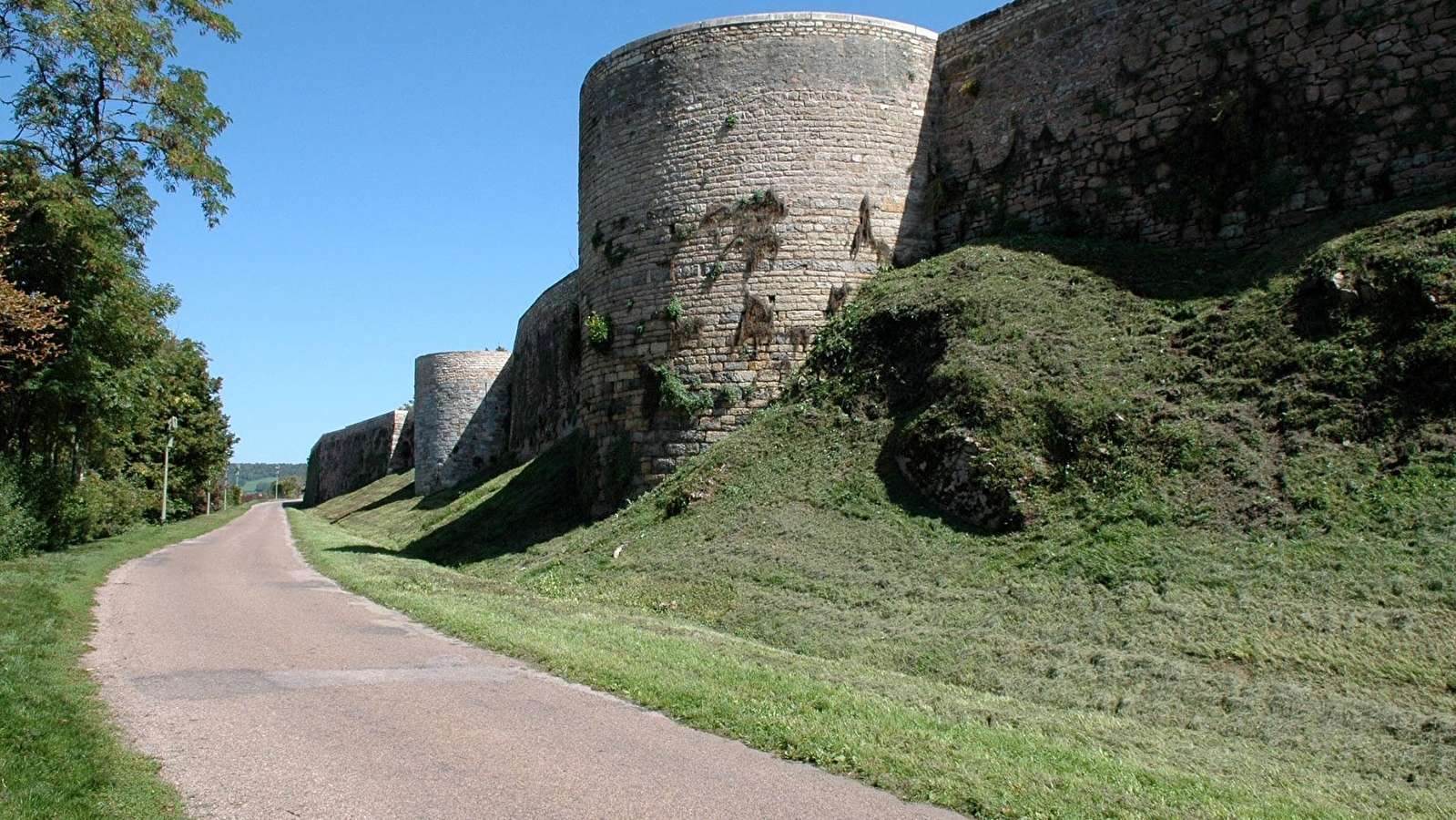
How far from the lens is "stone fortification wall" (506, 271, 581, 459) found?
3378 centimetres

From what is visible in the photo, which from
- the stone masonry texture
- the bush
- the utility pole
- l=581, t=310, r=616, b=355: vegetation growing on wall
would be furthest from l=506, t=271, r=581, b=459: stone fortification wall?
the bush

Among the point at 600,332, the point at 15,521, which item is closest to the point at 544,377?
the point at 600,332

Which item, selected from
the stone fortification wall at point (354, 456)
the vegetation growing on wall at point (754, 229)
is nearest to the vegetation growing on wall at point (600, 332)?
the vegetation growing on wall at point (754, 229)

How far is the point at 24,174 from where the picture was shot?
661 inches

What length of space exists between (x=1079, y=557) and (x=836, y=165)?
376 inches

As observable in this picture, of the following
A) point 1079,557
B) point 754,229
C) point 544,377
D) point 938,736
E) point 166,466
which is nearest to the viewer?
point 938,736

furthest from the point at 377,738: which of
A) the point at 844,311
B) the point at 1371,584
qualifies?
the point at 844,311

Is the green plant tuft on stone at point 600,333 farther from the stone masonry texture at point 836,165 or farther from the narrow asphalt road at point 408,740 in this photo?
the narrow asphalt road at point 408,740

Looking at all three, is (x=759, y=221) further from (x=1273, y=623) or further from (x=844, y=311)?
(x=1273, y=623)

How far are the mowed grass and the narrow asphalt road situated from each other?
19 cm

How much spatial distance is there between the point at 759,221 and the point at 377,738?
41.8ft

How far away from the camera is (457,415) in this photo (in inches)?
1800

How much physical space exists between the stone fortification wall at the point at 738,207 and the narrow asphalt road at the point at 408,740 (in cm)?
827

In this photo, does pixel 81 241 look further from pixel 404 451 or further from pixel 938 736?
pixel 404 451
